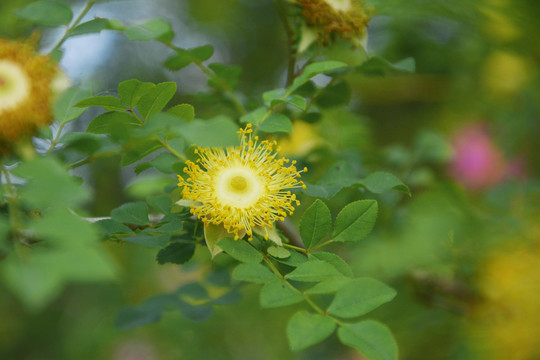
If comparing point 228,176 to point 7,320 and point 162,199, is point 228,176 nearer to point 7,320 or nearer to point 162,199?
point 162,199

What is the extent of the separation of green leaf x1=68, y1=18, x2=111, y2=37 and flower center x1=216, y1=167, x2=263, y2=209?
22cm

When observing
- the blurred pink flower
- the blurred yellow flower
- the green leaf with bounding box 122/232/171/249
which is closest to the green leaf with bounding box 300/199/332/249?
the green leaf with bounding box 122/232/171/249

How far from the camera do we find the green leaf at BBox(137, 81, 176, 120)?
1.44 feet

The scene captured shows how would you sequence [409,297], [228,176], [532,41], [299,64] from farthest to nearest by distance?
1. [409,297]
2. [532,41]
3. [299,64]
4. [228,176]

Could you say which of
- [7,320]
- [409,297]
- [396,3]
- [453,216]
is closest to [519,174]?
[409,297]

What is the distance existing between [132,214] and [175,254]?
0.06 meters

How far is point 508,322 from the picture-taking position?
2.72ft

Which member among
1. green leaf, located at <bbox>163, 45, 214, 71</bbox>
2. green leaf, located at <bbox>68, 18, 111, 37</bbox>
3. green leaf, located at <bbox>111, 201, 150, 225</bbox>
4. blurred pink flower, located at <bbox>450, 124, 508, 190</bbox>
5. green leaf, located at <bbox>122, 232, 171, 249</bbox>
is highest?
green leaf, located at <bbox>68, 18, 111, 37</bbox>

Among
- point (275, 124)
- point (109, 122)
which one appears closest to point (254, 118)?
point (275, 124)

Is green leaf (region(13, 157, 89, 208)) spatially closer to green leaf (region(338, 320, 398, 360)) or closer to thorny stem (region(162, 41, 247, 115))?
green leaf (region(338, 320, 398, 360))

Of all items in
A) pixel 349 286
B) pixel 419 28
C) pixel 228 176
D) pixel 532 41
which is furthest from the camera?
pixel 419 28

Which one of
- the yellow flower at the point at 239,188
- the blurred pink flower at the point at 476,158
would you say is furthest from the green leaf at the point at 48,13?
the blurred pink flower at the point at 476,158

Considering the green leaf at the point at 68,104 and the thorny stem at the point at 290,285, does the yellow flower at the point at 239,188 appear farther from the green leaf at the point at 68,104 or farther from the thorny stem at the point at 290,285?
the green leaf at the point at 68,104

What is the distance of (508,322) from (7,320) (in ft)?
4.67
